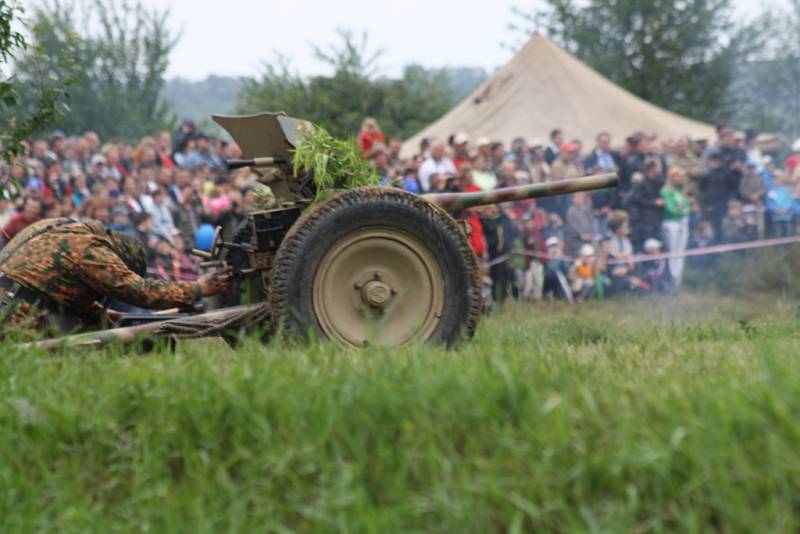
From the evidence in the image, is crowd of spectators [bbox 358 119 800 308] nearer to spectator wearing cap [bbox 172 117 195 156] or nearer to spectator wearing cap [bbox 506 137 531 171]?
spectator wearing cap [bbox 506 137 531 171]

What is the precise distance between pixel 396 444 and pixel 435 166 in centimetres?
1127

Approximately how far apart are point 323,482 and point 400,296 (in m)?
2.85

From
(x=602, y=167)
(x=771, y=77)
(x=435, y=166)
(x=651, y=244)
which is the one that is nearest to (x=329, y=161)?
(x=435, y=166)

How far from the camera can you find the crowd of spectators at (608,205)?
1535cm

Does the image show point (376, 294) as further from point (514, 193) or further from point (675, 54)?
point (675, 54)

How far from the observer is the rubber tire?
22.5 ft

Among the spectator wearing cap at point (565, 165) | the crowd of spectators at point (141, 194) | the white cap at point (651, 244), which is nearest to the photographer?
the crowd of spectators at point (141, 194)

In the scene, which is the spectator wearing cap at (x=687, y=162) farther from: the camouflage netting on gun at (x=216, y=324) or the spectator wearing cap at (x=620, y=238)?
the camouflage netting on gun at (x=216, y=324)

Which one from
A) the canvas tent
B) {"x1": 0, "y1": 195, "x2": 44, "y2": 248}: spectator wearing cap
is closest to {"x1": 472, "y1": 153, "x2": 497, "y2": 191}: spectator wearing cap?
the canvas tent

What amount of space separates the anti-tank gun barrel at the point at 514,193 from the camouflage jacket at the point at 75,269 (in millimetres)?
1728

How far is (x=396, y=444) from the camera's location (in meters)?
4.43

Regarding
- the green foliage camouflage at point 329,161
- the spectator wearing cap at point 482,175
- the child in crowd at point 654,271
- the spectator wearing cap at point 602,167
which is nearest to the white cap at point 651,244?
the child in crowd at point 654,271

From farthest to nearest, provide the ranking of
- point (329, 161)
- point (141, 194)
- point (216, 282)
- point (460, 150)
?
point (460, 150) < point (141, 194) < point (216, 282) < point (329, 161)

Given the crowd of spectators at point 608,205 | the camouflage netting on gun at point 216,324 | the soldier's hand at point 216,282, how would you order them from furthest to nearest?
the crowd of spectators at point 608,205 → the soldier's hand at point 216,282 → the camouflage netting on gun at point 216,324
